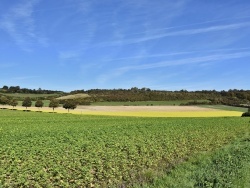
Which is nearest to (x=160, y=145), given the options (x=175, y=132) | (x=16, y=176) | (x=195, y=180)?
(x=175, y=132)

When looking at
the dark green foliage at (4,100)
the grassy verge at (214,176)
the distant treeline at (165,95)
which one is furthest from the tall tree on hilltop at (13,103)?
the grassy verge at (214,176)

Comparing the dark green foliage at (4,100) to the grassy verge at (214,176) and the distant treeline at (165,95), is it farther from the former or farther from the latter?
the grassy verge at (214,176)

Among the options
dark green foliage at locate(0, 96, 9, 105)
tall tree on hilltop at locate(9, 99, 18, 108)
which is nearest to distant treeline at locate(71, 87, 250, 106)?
dark green foliage at locate(0, 96, 9, 105)

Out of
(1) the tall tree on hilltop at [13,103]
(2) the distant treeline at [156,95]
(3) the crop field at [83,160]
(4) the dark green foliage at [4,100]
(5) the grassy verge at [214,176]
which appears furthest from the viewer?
(2) the distant treeline at [156,95]

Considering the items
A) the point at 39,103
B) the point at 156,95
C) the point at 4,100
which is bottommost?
the point at 39,103

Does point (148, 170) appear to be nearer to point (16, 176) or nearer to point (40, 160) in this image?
point (40, 160)

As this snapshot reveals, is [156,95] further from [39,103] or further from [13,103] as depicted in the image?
[13,103]

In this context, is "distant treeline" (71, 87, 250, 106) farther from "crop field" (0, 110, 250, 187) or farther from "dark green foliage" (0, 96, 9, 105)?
"crop field" (0, 110, 250, 187)

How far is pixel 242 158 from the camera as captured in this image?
58.9ft

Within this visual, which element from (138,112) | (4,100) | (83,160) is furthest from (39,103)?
(83,160)

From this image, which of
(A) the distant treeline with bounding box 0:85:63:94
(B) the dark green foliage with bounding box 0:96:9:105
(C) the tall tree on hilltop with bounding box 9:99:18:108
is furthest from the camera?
(A) the distant treeline with bounding box 0:85:63:94

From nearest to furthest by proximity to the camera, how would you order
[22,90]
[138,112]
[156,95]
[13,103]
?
[138,112]
[13,103]
[156,95]
[22,90]

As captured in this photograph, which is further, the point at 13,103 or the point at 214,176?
the point at 13,103

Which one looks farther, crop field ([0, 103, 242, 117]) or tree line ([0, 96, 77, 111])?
tree line ([0, 96, 77, 111])
